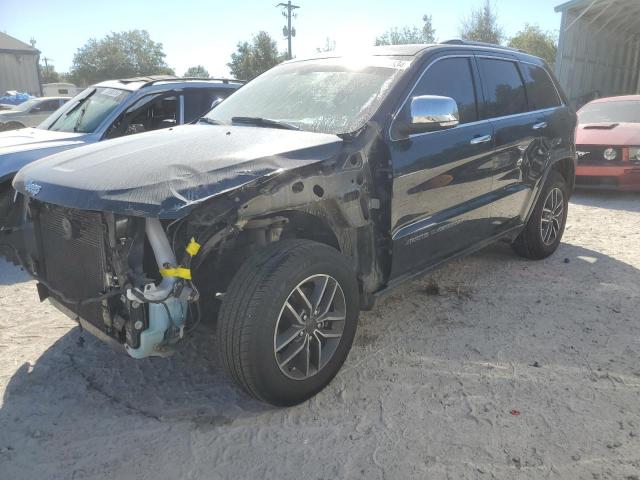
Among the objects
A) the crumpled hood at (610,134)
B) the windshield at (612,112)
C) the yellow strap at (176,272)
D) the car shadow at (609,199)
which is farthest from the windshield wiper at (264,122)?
the windshield at (612,112)

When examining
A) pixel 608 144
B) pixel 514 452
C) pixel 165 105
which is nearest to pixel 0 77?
pixel 165 105

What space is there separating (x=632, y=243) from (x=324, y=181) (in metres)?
4.45

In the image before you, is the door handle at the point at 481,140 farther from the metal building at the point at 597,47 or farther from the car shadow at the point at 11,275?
the metal building at the point at 597,47

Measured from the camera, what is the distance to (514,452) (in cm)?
236

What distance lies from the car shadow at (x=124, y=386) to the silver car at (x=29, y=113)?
1455 centimetres

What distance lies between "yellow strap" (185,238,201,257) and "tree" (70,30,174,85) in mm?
59647

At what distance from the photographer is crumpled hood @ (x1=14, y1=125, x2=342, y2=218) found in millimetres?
2197

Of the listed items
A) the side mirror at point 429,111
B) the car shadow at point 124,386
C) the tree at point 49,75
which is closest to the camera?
the car shadow at point 124,386

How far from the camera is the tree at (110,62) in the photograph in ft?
191

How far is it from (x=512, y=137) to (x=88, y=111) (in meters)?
4.88

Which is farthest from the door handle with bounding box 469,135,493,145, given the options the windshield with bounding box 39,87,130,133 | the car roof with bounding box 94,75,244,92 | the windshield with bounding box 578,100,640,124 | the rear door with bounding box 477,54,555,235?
the windshield with bounding box 578,100,640,124

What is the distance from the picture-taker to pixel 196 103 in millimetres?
6527

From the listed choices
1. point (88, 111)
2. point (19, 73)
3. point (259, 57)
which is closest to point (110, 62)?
point (19, 73)

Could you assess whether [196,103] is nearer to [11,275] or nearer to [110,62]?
[11,275]
